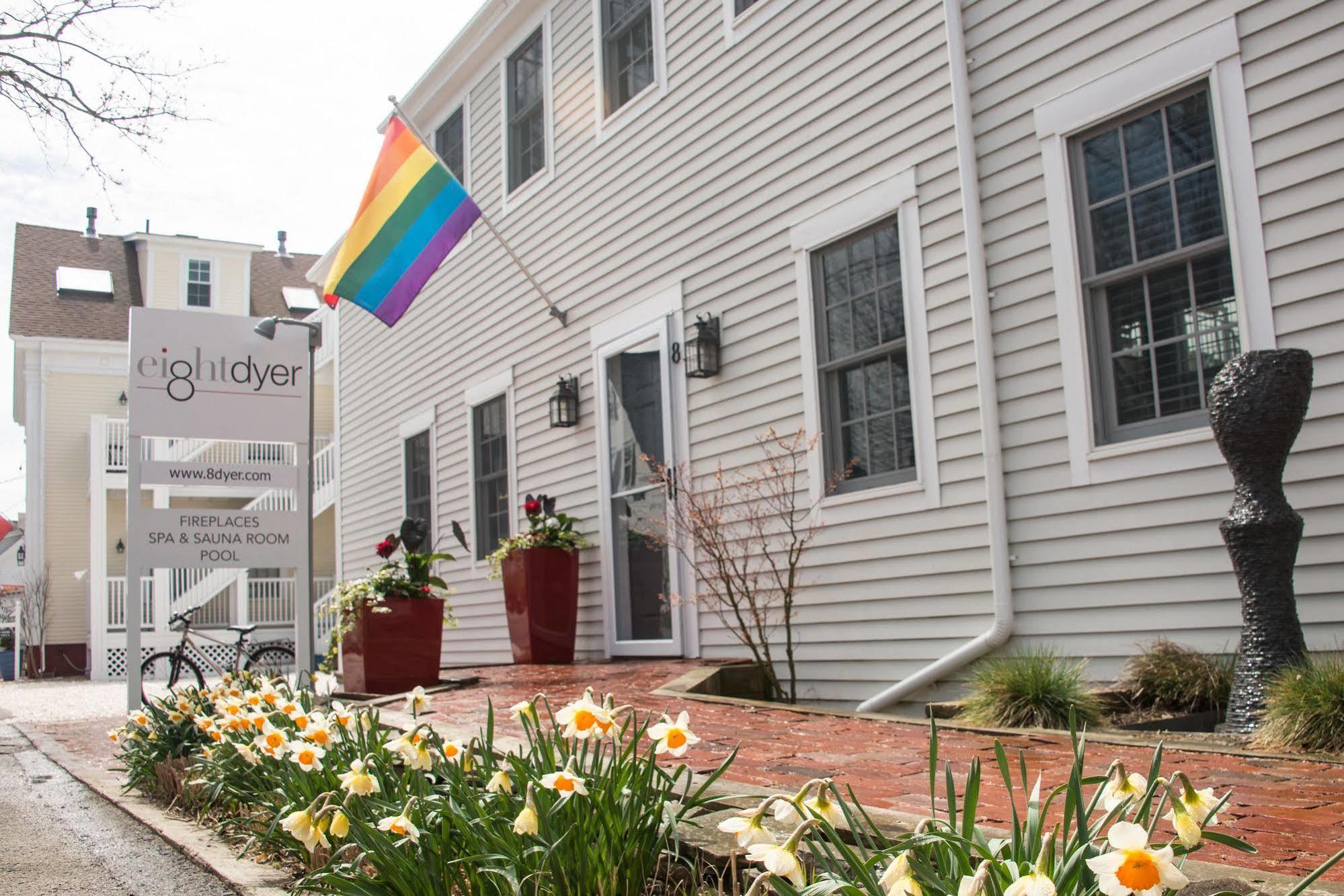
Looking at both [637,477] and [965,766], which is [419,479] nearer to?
[637,477]

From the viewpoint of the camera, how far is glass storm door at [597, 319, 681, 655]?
27.0 feet

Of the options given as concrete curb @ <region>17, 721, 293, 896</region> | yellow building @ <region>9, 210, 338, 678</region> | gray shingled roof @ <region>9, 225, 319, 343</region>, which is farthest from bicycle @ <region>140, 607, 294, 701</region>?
gray shingled roof @ <region>9, 225, 319, 343</region>

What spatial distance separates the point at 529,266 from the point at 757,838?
894 cm

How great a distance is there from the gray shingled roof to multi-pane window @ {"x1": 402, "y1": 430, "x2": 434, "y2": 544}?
42.7 ft

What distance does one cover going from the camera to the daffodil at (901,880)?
1.49 m

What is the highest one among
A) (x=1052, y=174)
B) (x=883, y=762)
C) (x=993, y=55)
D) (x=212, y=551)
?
(x=993, y=55)

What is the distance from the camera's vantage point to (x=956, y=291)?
5.95m

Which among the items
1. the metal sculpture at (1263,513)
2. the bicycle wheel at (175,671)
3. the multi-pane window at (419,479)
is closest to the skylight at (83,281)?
the bicycle wheel at (175,671)

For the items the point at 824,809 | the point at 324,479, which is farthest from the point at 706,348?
the point at 324,479

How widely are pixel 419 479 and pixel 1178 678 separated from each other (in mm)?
9266

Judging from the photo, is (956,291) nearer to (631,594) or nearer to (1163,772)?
(1163,772)

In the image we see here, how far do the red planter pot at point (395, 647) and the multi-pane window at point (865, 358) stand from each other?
282cm

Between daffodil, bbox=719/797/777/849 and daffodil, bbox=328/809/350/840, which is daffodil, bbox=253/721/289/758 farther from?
daffodil, bbox=719/797/777/849

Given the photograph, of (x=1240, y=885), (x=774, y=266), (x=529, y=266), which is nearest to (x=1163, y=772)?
(x=1240, y=885)
